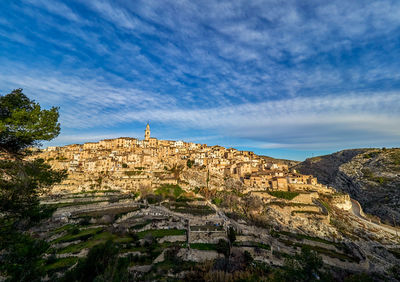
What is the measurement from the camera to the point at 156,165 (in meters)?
71.4

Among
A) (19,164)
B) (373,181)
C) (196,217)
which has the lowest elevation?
(196,217)

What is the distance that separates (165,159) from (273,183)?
4378cm

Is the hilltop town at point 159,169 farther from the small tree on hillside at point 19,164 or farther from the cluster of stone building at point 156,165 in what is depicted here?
the small tree on hillside at point 19,164

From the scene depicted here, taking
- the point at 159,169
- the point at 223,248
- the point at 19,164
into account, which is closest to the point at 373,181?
the point at 223,248

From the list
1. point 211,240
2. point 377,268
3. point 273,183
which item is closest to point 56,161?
point 211,240

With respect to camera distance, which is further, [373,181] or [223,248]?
[373,181]

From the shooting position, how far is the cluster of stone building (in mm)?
56750

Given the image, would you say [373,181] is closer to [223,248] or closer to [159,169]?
[223,248]

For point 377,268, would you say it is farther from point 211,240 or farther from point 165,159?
point 165,159

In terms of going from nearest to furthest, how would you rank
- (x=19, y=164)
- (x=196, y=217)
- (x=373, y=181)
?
(x=19, y=164) < (x=196, y=217) < (x=373, y=181)

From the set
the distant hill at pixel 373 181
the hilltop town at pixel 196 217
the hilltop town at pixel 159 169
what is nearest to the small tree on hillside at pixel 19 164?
the hilltop town at pixel 196 217

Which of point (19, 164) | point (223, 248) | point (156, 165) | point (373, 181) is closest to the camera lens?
point (19, 164)

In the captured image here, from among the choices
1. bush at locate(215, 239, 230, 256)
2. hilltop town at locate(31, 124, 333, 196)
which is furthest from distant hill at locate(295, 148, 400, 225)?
bush at locate(215, 239, 230, 256)

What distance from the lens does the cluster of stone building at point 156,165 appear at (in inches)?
2234
